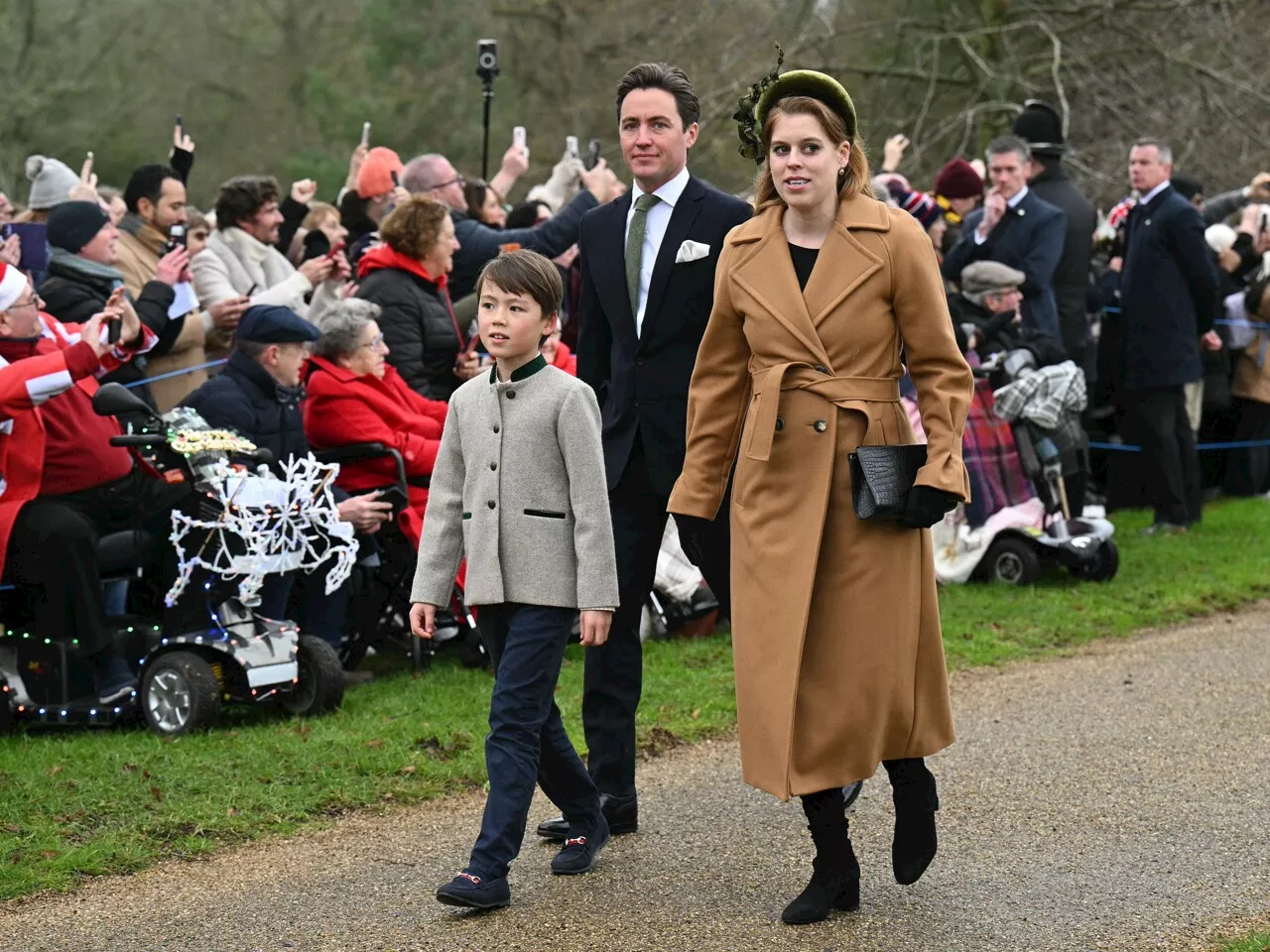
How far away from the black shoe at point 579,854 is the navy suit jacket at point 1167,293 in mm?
7472

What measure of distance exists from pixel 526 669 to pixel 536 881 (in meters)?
0.60

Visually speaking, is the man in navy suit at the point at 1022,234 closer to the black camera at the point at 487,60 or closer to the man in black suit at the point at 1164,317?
the man in black suit at the point at 1164,317

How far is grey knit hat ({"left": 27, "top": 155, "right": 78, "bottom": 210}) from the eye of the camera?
382 inches

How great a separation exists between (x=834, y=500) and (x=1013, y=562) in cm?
550

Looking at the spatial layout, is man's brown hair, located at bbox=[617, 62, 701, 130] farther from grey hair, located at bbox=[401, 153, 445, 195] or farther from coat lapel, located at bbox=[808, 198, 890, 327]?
grey hair, located at bbox=[401, 153, 445, 195]

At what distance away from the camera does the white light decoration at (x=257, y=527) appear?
7.02 metres

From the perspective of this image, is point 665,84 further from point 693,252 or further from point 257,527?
point 257,527

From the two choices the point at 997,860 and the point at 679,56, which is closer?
the point at 997,860

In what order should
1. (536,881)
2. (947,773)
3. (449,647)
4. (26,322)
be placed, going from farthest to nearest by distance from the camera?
1. (449,647)
2. (26,322)
3. (947,773)
4. (536,881)

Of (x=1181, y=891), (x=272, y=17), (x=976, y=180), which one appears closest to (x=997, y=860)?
(x=1181, y=891)

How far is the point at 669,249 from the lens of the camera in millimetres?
5598

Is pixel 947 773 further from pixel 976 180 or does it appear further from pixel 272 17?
pixel 272 17

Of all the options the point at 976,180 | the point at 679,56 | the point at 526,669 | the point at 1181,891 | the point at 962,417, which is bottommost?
the point at 1181,891

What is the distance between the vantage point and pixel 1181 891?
500cm
